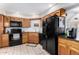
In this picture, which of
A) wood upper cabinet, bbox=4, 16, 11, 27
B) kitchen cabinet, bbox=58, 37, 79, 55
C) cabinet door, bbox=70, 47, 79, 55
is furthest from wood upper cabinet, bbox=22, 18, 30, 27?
cabinet door, bbox=70, 47, 79, 55

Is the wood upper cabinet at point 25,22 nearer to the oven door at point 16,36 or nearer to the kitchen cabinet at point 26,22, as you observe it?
the kitchen cabinet at point 26,22

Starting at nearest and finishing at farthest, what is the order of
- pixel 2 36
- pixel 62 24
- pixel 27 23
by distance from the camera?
pixel 62 24, pixel 2 36, pixel 27 23

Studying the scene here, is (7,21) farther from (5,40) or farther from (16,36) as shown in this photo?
(5,40)

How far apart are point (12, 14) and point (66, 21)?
10.8ft

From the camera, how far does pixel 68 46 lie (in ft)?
8.73

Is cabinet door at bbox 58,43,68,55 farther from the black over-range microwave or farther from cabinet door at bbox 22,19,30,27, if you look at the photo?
cabinet door at bbox 22,19,30,27

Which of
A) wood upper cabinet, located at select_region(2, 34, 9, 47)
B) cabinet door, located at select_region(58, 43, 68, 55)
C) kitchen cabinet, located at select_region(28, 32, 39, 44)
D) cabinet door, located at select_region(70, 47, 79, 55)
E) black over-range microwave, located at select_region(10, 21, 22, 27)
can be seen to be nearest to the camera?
cabinet door, located at select_region(70, 47, 79, 55)

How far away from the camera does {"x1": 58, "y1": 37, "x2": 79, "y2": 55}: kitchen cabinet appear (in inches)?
92.3

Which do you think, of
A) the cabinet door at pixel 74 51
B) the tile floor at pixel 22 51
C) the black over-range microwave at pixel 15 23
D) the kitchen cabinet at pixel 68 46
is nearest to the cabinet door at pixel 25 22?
the black over-range microwave at pixel 15 23

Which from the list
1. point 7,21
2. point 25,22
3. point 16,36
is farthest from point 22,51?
point 25,22

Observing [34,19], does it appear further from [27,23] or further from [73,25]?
[73,25]

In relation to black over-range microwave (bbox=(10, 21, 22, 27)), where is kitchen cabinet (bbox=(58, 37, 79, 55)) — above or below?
below

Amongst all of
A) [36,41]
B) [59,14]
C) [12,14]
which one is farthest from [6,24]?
[59,14]

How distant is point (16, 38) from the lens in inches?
229
